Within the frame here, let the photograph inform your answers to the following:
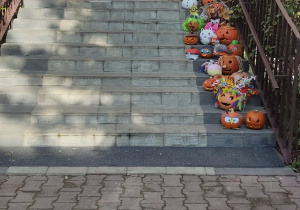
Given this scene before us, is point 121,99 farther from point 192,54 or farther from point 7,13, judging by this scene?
point 7,13

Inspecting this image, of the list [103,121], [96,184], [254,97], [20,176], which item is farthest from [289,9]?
[20,176]

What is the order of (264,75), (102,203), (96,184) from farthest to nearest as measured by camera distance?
(264,75) → (96,184) → (102,203)

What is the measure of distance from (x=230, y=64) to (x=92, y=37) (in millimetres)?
2128

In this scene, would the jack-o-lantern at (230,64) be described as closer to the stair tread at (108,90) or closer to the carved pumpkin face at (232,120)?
the stair tread at (108,90)

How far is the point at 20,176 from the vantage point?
17.6 ft

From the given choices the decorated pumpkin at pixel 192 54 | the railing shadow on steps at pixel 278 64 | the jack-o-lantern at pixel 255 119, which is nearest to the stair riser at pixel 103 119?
the jack-o-lantern at pixel 255 119

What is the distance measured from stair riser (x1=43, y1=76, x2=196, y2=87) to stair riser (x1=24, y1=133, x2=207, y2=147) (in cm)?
116

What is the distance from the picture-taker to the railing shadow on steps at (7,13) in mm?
7971

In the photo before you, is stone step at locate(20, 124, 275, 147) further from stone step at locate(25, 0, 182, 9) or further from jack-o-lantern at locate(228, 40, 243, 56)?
stone step at locate(25, 0, 182, 9)

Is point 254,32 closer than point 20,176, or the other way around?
point 20,176

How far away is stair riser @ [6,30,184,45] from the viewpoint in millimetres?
8047

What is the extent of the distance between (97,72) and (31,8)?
197 centimetres

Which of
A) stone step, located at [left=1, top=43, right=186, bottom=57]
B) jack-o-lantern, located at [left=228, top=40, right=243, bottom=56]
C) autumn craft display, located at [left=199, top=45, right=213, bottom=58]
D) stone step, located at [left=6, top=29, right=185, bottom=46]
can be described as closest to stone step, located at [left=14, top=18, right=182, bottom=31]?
stone step, located at [left=6, top=29, right=185, bottom=46]

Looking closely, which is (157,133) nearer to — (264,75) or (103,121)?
(103,121)
